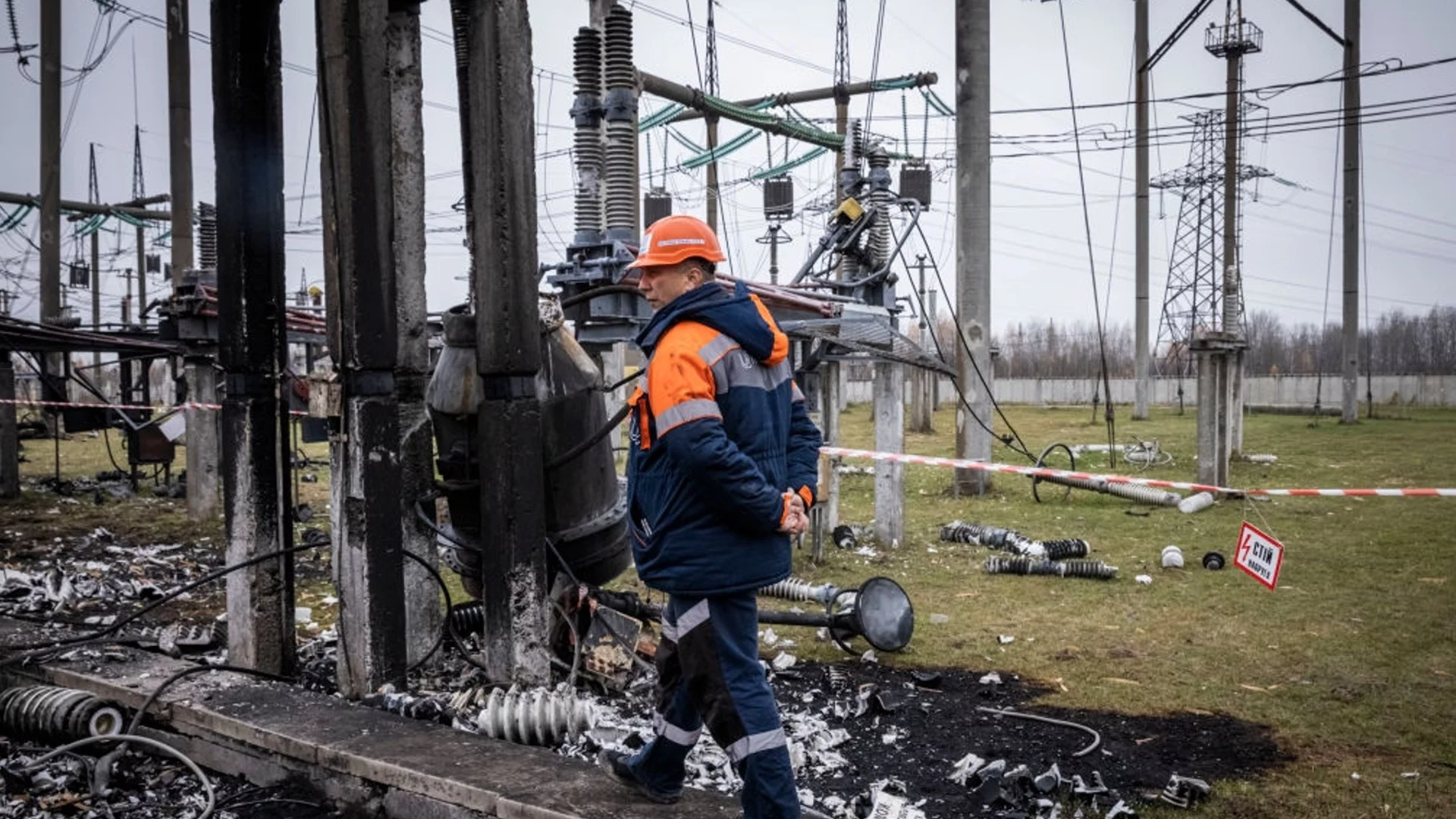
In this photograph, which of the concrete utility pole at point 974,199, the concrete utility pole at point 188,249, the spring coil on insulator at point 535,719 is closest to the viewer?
the spring coil on insulator at point 535,719

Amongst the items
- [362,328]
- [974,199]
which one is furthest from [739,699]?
[974,199]

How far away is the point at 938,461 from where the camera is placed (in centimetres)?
902

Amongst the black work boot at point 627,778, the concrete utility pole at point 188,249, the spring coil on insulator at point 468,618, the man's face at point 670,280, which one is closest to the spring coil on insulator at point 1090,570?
the spring coil on insulator at point 468,618

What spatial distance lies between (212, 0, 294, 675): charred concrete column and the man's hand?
3.52 metres

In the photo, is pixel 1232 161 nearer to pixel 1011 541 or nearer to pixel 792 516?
pixel 1011 541

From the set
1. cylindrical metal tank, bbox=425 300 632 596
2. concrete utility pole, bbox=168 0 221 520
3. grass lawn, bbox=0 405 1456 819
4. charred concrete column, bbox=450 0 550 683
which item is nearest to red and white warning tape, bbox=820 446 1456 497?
grass lawn, bbox=0 405 1456 819

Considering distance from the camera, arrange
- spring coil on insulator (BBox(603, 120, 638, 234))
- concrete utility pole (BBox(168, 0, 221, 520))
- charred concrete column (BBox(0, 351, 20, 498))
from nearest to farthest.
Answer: spring coil on insulator (BBox(603, 120, 638, 234)) → concrete utility pole (BBox(168, 0, 221, 520)) → charred concrete column (BBox(0, 351, 20, 498))

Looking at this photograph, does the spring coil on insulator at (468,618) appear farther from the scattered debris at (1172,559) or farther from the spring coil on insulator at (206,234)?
the spring coil on insulator at (206,234)

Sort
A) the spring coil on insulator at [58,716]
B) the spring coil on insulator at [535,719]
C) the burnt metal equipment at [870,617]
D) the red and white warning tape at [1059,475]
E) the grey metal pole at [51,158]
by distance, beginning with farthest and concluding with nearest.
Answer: the grey metal pole at [51,158] < the red and white warning tape at [1059,475] < the burnt metal equipment at [870,617] < the spring coil on insulator at [58,716] < the spring coil on insulator at [535,719]

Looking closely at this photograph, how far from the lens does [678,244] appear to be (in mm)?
3520

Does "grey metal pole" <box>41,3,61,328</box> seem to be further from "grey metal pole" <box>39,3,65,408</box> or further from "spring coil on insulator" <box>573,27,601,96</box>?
"spring coil on insulator" <box>573,27,601,96</box>

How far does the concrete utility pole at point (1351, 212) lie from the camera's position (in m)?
26.3

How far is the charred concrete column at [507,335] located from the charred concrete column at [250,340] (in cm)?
144

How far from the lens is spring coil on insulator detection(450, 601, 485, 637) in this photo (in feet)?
21.0
